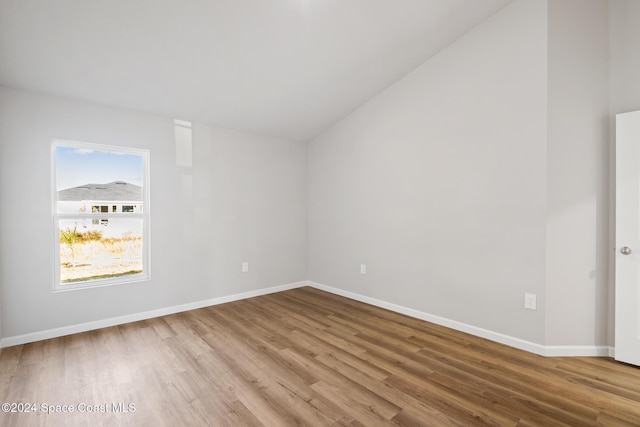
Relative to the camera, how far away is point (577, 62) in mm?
2623

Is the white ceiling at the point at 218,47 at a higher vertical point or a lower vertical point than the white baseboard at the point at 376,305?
higher

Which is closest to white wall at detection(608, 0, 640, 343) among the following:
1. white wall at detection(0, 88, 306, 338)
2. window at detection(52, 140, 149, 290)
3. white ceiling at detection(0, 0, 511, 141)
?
white ceiling at detection(0, 0, 511, 141)

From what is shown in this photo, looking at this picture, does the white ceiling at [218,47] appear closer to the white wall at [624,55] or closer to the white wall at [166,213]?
the white wall at [166,213]

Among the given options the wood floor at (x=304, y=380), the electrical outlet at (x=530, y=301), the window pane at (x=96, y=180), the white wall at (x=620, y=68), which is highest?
the white wall at (x=620, y=68)

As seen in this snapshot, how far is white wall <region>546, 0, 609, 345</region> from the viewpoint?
2.61 metres

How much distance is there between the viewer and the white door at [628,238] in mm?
2402

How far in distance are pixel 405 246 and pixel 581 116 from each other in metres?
2.03

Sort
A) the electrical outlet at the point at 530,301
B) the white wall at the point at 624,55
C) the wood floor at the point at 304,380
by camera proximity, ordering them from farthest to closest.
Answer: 1. the electrical outlet at the point at 530,301
2. the white wall at the point at 624,55
3. the wood floor at the point at 304,380

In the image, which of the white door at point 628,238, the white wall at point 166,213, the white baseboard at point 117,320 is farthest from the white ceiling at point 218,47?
the white baseboard at point 117,320

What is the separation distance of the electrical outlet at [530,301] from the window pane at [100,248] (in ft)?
13.3

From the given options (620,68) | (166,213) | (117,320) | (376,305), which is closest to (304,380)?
(376,305)

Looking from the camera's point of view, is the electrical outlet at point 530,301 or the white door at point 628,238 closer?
the white door at point 628,238

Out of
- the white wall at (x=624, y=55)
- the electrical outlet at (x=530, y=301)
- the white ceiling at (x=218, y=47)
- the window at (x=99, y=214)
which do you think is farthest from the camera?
the window at (x=99, y=214)

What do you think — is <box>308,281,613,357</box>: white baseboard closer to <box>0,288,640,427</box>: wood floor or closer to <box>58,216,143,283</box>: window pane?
<box>0,288,640,427</box>: wood floor
